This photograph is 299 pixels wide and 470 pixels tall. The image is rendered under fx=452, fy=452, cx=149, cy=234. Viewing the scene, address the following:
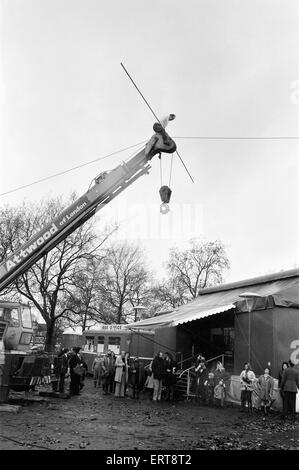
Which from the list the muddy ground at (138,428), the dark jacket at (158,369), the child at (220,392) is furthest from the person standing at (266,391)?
the dark jacket at (158,369)

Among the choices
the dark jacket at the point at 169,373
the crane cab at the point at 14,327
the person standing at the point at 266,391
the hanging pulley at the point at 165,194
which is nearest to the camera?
the hanging pulley at the point at 165,194

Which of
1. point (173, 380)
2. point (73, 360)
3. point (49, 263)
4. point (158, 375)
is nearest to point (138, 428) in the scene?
point (158, 375)

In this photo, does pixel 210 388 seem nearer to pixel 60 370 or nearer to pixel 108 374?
pixel 108 374

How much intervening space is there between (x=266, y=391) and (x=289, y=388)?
0.89 meters

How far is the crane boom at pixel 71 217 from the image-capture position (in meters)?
11.0

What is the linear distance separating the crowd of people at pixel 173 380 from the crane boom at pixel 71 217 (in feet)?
20.9

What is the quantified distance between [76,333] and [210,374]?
23.0 m

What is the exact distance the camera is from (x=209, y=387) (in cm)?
1591

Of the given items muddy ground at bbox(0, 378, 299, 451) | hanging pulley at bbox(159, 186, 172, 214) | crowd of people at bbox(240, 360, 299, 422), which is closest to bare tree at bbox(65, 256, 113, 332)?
muddy ground at bbox(0, 378, 299, 451)

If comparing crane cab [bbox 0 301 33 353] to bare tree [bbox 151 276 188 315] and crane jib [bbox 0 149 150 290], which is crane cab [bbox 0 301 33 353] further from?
bare tree [bbox 151 276 188 315]

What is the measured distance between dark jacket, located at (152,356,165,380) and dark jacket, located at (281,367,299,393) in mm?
4759

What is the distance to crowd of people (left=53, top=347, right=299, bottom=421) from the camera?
13070 mm

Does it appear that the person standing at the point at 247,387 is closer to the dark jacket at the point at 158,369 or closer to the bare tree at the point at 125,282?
the dark jacket at the point at 158,369
